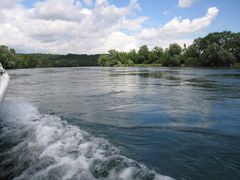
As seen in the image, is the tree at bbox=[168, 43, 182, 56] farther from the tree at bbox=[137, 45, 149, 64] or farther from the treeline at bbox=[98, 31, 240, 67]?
the tree at bbox=[137, 45, 149, 64]

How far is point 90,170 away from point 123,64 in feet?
442

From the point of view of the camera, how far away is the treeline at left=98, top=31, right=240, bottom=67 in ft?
282

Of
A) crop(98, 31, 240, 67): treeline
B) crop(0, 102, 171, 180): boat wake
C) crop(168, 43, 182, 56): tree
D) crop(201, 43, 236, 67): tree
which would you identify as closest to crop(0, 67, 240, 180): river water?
crop(0, 102, 171, 180): boat wake

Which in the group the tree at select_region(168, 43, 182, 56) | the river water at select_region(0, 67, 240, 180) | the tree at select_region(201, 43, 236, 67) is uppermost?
the tree at select_region(168, 43, 182, 56)

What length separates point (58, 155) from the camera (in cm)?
620

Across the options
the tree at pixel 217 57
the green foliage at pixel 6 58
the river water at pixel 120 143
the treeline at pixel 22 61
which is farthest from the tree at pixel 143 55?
the river water at pixel 120 143

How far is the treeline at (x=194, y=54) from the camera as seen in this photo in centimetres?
8581

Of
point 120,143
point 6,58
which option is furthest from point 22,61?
point 120,143

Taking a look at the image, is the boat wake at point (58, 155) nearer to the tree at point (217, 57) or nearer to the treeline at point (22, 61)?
the tree at point (217, 57)

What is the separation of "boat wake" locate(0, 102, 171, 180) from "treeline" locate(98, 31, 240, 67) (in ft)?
270

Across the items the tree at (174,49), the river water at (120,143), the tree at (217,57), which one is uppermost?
the tree at (174,49)

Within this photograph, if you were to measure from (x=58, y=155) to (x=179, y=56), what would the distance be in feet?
343

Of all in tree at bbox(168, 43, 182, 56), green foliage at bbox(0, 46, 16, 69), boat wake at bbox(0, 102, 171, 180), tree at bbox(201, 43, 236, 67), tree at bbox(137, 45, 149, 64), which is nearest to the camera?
boat wake at bbox(0, 102, 171, 180)

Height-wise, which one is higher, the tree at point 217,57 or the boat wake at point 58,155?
the tree at point 217,57
